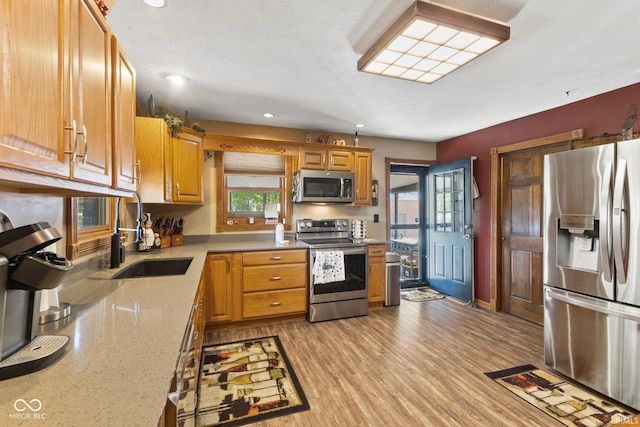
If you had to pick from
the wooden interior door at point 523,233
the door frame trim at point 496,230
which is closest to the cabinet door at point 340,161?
the door frame trim at point 496,230

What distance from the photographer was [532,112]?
336 centimetres

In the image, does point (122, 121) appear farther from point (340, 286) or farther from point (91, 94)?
point (340, 286)

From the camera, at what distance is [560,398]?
Answer: 6.68ft

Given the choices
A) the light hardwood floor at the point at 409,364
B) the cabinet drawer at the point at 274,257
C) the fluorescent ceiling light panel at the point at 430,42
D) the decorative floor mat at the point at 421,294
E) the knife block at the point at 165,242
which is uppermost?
the fluorescent ceiling light panel at the point at 430,42

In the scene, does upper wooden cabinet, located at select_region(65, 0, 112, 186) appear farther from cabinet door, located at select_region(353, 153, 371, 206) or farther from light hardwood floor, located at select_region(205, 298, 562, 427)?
cabinet door, located at select_region(353, 153, 371, 206)

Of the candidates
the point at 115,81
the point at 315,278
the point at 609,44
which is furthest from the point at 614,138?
the point at 115,81

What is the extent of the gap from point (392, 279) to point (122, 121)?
3.43m

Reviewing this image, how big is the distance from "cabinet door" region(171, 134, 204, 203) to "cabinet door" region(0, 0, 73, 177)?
7.18 feet

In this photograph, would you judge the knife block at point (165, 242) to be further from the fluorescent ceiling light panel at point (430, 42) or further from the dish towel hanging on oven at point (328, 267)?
the fluorescent ceiling light panel at point (430, 42)

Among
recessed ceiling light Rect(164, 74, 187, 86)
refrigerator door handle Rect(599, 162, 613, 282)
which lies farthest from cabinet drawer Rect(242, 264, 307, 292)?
refrigerator door handle Rect(599, 162, 613, 282)

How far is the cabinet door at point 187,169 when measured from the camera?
3.01 metres

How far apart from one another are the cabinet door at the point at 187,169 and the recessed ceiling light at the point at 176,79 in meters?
0.59

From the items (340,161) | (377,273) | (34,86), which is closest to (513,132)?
(340,161)

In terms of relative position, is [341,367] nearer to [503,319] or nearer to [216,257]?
[216,257]
